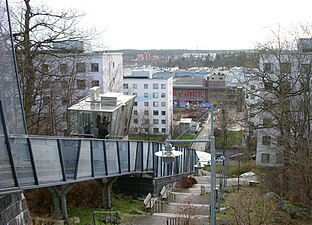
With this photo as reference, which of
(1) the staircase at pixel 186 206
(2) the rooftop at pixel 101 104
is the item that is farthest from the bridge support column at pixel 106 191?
(2) the rooftop at pixel 101 104

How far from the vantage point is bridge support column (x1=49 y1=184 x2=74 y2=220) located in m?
12.7

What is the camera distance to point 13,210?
7840 mm

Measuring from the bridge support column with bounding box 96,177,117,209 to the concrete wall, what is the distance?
6.28m

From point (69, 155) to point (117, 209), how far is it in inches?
222

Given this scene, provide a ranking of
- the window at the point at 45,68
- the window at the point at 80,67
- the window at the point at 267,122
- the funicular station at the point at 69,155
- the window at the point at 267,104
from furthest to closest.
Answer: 1. the window at the point at 267,122
2. the window at the point at 80,67
3. the window at the point at 267,104
4. the window at the point at 45,68
5. the funicular station at the point at 69,155

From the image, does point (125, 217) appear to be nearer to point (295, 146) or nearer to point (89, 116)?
point (89, 116)

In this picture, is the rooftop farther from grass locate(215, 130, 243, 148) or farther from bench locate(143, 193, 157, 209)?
grass locate(215, 130, 243, 148)

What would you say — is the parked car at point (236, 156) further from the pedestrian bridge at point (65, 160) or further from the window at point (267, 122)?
the pedestrian bridge at point (65, 160)

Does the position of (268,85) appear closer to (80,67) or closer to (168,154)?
(80,67)

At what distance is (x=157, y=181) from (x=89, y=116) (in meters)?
4.81

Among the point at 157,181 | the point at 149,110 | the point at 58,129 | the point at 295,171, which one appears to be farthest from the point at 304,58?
the point at 149,110

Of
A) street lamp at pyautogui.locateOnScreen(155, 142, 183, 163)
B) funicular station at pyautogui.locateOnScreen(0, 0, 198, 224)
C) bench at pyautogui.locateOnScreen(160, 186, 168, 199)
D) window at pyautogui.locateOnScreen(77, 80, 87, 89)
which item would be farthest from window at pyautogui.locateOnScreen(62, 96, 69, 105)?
street lamp at pyautogui.locateOnScreen(155, 142, 183, 163)

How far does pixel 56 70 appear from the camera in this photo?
20.8m

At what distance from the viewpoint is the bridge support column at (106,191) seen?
15094 millimetres
